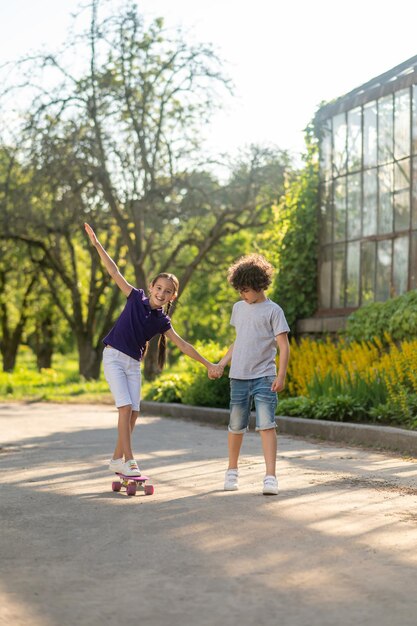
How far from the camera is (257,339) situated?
305 inches

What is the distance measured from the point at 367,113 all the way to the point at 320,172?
1916 millimetres

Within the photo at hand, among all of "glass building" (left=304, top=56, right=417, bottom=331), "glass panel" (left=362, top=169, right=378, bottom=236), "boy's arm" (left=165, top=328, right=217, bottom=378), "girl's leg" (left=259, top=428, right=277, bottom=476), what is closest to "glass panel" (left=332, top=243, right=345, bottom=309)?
"glass building" (left=304, top=56, right=417, bottom=331)

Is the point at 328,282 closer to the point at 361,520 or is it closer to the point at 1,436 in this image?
the point at 1,436

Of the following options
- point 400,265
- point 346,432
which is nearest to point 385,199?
point 400,265

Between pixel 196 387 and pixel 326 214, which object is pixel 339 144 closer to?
pixel 326 214

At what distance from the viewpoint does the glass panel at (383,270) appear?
19.8 m

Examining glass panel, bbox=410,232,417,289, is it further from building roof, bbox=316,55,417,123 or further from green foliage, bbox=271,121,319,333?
green foliage, bbox=271,121,319,333

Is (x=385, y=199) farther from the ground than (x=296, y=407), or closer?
farther from the ground

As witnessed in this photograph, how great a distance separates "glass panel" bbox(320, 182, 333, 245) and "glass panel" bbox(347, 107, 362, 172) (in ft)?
2.92

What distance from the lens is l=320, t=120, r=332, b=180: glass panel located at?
2167 centimetres

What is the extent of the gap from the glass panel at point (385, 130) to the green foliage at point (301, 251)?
220cm

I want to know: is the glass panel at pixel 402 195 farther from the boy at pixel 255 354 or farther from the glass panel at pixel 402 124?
the boy at pixel 255 354

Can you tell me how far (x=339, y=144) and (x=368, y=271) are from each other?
270 centimetres

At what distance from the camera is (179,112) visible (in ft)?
89.7
